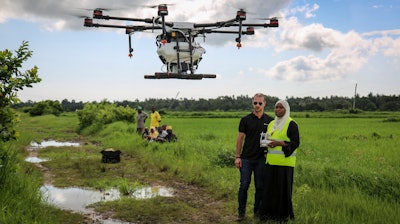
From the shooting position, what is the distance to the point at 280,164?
574 centimetres

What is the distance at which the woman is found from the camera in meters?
5.65

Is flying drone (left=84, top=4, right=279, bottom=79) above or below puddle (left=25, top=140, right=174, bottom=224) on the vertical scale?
above

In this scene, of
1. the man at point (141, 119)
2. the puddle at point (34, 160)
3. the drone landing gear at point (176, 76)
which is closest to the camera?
the drone landing gear at point (176, 76)

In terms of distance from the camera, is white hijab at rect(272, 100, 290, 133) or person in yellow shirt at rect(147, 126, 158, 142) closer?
white hijab at rect(272, 100, 290, 133)

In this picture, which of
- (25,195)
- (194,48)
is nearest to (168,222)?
(25,195)

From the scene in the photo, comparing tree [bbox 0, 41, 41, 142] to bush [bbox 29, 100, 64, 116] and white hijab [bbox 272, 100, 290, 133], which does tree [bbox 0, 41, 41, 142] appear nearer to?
white hijab [bbox 272, 100, 290, 133]

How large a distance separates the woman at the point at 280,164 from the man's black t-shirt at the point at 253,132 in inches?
11.6

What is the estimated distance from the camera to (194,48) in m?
12.5

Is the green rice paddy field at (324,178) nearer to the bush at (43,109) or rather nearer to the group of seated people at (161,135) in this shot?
the group of seated people at (161,135)

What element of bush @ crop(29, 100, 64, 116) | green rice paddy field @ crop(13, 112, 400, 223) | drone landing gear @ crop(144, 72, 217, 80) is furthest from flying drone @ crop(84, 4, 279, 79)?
bush @ crop(29, 100, 64, 116)

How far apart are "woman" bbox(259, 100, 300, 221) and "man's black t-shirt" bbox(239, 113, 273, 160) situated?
0.97ft

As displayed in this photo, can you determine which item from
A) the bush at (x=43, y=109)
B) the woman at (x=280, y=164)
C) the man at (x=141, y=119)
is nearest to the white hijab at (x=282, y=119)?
the woman at (x=280, y=164)

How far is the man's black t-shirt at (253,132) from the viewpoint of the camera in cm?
623

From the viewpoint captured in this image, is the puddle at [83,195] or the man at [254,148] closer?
the man at [254,148]
